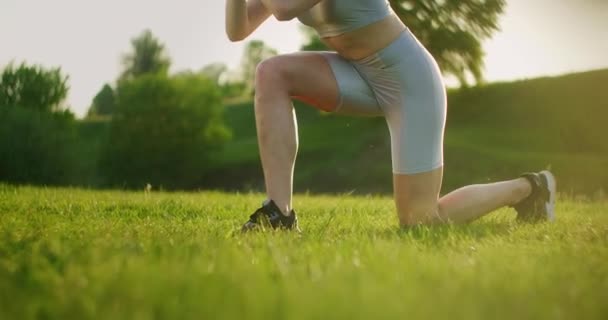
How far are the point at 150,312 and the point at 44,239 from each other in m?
1.97

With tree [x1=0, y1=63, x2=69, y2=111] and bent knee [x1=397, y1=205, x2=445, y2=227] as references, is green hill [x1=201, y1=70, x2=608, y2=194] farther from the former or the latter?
bent knee [x1=397, y1=205, x2=445, y2=227]

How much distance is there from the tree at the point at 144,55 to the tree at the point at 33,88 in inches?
2286

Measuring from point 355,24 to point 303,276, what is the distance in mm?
2330

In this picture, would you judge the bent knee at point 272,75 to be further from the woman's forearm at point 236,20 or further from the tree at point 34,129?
the tree at point 34,129

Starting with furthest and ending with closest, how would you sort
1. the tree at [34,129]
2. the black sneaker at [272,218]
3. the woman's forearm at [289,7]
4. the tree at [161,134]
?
the tree at [161,134], the tree at [34,129], the black sneaker at [272,218], the woman's forearm at [289,7]

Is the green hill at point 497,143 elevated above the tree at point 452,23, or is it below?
below

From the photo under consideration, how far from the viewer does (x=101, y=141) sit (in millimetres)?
49500

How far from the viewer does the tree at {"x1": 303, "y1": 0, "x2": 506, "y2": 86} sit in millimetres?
24781

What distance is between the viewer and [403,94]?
14.6 feet

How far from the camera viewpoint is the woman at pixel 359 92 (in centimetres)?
428

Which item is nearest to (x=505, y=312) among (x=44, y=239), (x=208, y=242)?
(x=208, y=242)

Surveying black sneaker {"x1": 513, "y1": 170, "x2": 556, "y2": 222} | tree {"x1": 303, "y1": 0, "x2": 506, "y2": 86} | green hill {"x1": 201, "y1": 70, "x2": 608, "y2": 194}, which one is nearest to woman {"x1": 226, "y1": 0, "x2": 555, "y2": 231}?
black sneaker {"x1": 513, "y1": 170, "x2": 556, "y2": 222}

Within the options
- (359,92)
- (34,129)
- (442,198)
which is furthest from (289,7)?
(34,129)

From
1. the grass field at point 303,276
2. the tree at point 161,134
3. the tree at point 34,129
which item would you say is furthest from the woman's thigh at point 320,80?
the tree at point 161,134
